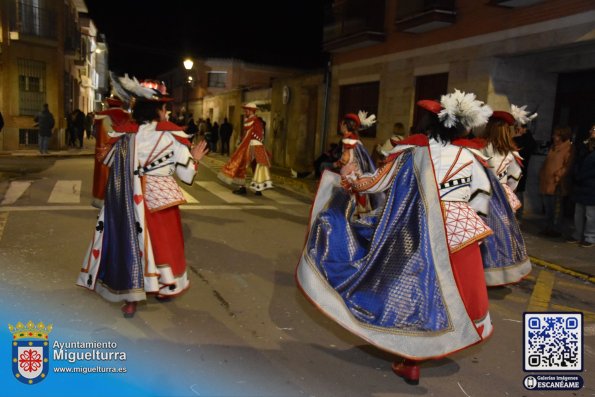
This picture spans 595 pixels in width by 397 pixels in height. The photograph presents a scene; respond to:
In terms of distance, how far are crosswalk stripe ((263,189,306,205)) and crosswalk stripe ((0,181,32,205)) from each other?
4989 millimetres

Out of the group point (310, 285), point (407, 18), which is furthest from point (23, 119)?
point (310, 285)

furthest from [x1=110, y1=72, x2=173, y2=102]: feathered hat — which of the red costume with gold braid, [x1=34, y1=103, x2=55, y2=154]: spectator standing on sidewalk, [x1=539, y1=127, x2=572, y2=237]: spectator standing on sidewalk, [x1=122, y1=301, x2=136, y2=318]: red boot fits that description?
[x1=34, y1=103, x2=55, y2=154]: spectator standing on sidewalk

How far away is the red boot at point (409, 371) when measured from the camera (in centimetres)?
348

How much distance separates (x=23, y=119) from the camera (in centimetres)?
2211

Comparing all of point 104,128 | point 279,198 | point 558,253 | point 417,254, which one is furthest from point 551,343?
point 279,198

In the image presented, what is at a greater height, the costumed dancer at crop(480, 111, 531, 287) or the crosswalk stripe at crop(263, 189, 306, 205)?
the costumed dancer at crop(480, 111, 531, 287)

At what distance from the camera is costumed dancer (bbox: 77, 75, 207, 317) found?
422cm

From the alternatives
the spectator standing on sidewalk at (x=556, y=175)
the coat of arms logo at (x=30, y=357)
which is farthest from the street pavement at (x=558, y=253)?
the coat of arms logo at (x=30, y=357)

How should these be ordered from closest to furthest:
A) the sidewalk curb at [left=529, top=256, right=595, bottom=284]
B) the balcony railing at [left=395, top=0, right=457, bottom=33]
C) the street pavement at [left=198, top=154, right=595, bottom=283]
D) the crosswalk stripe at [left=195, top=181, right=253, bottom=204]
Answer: the sidewalk curb at [left=529, top=256, right=595, bottom=284]
the street pavement at [left=198, top=154, right=595, bottom=283]
the crosswalk stripe at [left=195, top=181, right=253, bottom=204]
the balcony railing at [left=395, top=0, right=457, bottom=33]

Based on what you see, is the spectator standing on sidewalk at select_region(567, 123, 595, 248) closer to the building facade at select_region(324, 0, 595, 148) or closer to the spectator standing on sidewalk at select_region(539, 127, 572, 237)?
the spectator standing on sidewalk at select_region(539, 127, 572, 237)

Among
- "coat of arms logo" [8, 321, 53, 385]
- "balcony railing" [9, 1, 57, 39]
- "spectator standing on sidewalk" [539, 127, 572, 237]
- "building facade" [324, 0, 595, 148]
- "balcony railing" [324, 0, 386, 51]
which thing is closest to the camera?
"coat of arms logo" [8, 321, 53, 385]

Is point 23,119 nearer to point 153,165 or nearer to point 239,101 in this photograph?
point 239,101

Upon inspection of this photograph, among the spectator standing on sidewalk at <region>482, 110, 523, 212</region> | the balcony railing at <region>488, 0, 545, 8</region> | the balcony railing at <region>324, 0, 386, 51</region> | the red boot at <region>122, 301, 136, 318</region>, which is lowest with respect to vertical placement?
the red boot at <region>122, 301, 136, 318</region>

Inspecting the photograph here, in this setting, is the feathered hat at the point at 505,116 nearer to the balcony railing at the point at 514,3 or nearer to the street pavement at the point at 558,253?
the street pavement at the point at 558,253
